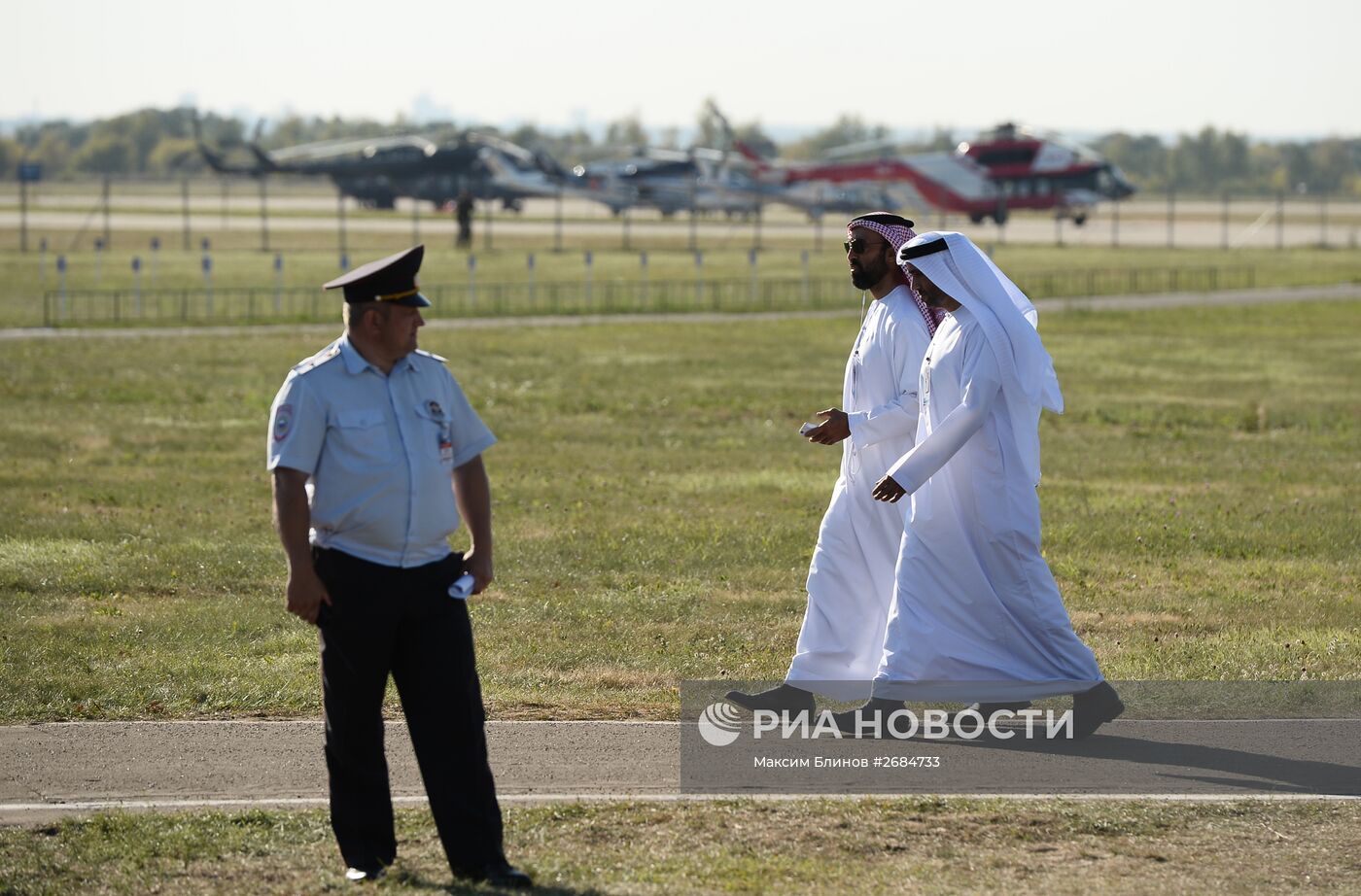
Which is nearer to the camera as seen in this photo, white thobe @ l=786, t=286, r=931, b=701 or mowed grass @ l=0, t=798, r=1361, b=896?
mowed grass @ l=0, t=798, r=1361, b=896

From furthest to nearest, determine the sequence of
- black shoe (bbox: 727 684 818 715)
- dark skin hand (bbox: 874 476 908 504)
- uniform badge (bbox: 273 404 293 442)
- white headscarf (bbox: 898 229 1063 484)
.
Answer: black shoe (bbox: 727 684 818 715)
white headscarf (bbox: 898 229 1063 484)
dark skin hand (bbox: 874 476 908 504)
uniform badge (bbox: 273 404 293 442)

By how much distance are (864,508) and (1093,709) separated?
1.25m

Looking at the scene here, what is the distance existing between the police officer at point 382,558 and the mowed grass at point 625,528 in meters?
2.19

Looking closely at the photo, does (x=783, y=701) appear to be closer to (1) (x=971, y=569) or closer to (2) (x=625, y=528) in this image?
(1) (x=971, y=569)

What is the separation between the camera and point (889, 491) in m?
7.37

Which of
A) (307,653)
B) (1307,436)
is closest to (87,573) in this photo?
(307,653)

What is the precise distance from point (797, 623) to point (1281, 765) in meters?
3.16

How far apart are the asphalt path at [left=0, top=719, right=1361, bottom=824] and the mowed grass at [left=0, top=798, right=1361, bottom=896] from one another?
0.24 metres

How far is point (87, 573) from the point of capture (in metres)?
11.0

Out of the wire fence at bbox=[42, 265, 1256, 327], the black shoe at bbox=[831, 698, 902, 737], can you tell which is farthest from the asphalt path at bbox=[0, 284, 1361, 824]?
the wire fence at bbox=[42, 265, 1256, 327]

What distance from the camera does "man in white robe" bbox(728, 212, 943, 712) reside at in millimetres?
7785

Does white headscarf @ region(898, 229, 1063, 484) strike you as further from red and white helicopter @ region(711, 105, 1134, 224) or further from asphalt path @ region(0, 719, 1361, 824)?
red and white helicopter @ region(711, 105, 1134, 224)

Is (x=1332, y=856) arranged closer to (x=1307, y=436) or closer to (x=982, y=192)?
(x=1307, y=436)

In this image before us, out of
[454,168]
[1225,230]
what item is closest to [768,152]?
[454,168]
